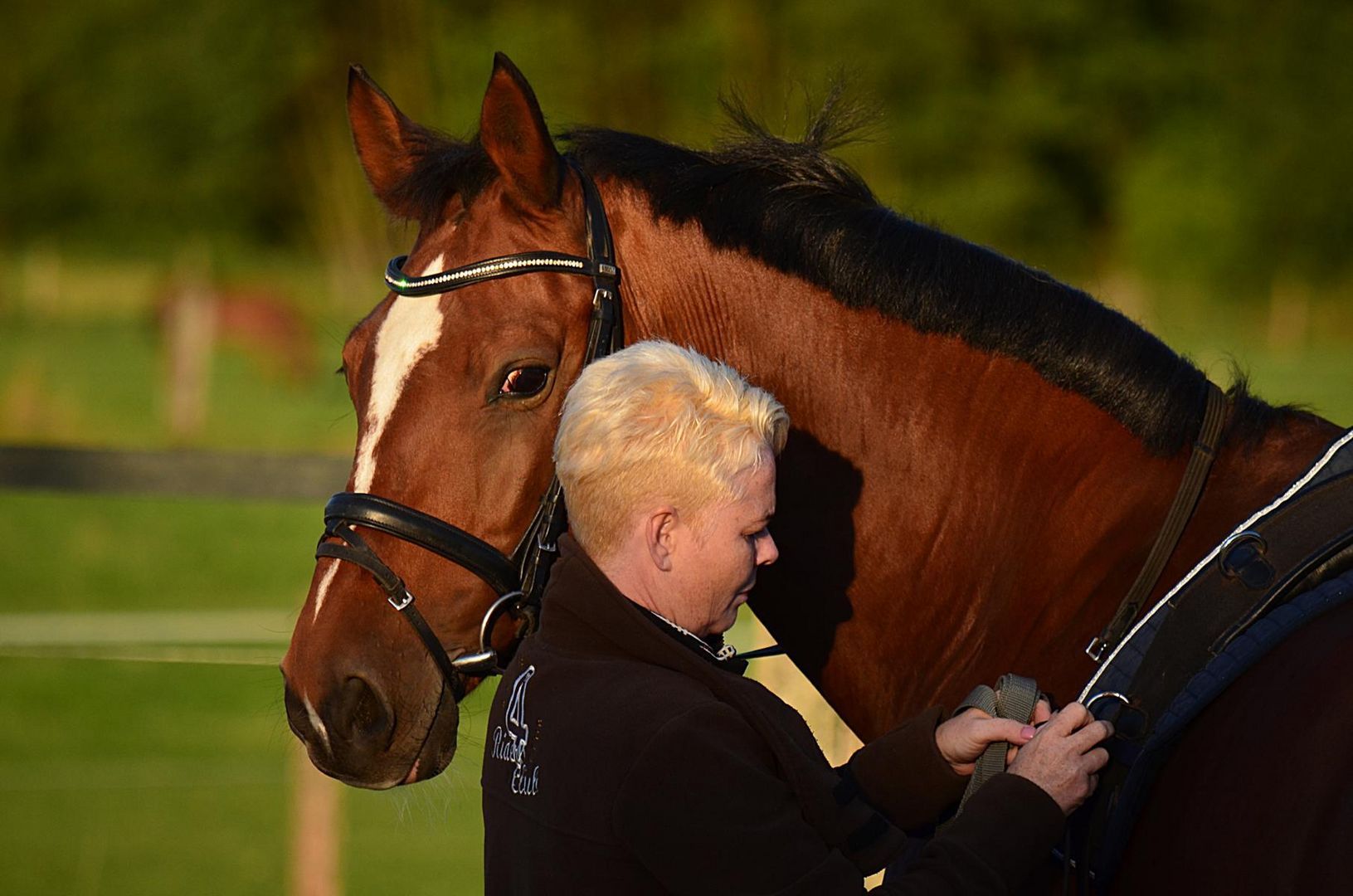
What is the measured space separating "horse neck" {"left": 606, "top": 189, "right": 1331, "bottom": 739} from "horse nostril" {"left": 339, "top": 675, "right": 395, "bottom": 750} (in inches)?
24.8

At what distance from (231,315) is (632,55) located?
1345 cm

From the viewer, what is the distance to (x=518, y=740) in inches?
69.5

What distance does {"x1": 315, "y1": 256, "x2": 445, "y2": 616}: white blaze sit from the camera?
220 centimetres

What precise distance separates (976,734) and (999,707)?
6 cm

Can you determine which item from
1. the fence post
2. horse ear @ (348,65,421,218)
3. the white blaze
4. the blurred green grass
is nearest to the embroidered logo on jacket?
the white blaze

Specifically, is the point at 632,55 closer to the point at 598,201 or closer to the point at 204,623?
the point at 204,623

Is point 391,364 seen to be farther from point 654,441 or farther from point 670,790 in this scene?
point 670,790

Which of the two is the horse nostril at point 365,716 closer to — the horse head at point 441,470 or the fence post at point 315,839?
the horse head at point 441,470

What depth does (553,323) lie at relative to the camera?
2.25m

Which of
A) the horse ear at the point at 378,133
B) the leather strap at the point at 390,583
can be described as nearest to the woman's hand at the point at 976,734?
the leather strap at the point at 390,583

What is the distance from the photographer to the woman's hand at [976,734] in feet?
5.86

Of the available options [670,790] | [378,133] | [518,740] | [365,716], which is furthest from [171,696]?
[670,790]

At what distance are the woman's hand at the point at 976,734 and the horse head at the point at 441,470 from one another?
2.27 ft

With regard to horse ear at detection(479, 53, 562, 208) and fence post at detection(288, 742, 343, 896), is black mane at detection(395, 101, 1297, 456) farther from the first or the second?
fence post at detection(288, 742, 343, 896)
